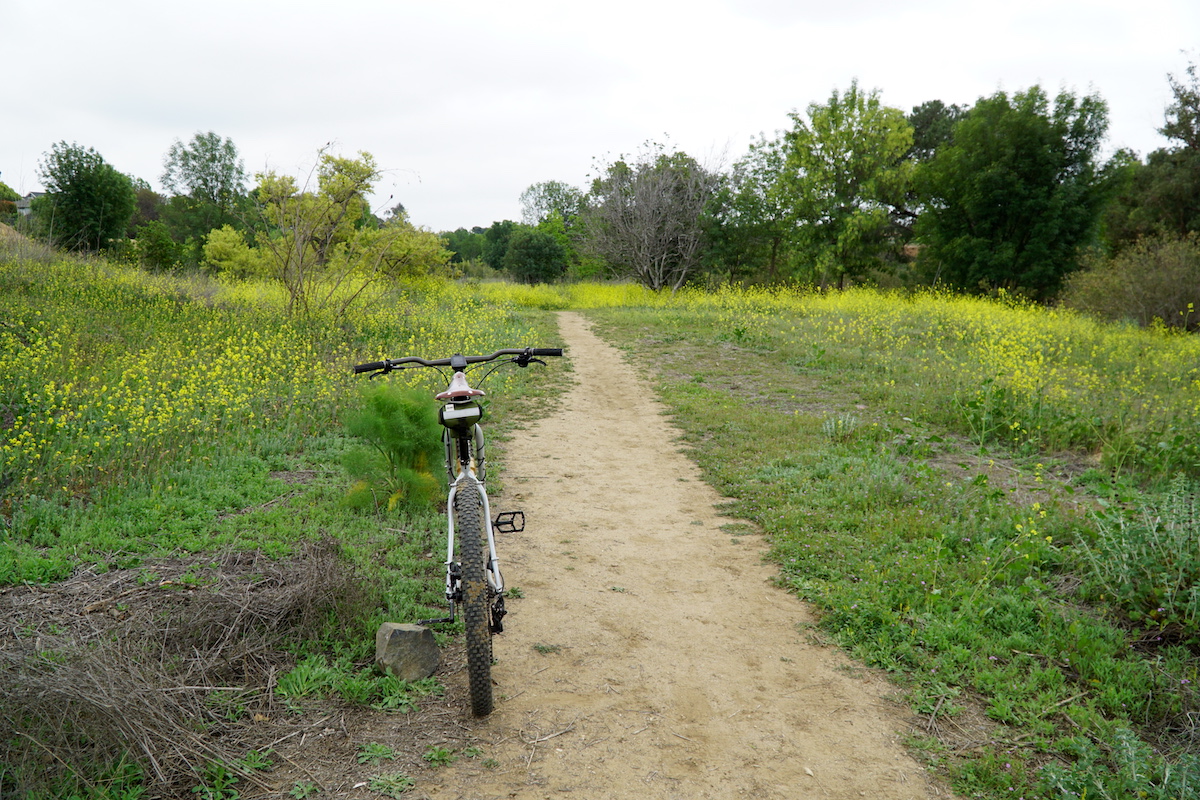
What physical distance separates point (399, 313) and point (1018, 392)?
1092 cm

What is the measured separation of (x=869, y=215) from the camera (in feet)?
77.6

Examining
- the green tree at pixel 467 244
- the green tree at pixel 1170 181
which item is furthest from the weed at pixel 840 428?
the green tree at pixel 467 244

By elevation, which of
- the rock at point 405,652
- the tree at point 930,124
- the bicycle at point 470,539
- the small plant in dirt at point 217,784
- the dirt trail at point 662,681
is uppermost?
the tree at point 930,124

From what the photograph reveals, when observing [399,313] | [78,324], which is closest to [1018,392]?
[399,313]

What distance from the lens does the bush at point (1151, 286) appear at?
13766mm

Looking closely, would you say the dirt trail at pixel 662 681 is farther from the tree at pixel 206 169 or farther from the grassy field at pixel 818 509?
the tree at pixel 206 169

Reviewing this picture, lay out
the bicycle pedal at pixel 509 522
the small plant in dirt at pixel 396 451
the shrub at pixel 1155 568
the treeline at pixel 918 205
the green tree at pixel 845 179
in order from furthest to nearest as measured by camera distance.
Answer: the green tree at pixel 845 179 < the treeline at pixel 918 205 < the small plant in dirt at pixel 396 451 < the shrub at pixel 1155 568 < the bicycle pedal at pixel 509 522

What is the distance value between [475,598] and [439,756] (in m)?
0.67

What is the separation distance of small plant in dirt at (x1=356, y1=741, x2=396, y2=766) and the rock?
18.7 inches

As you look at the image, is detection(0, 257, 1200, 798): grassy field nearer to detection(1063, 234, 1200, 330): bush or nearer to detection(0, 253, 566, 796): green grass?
detection(0, 253, 566, 796): green grass

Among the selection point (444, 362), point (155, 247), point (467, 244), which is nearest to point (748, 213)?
point (155, 247)

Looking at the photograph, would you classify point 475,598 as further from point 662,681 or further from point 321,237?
point 321,237

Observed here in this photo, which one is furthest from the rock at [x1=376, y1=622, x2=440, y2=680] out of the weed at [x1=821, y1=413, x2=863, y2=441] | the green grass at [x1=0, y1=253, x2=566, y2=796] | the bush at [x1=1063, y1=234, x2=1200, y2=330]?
the bush at [x1=1063, y1=234, x2=1200, y2=330]

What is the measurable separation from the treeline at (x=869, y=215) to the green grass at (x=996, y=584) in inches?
422
